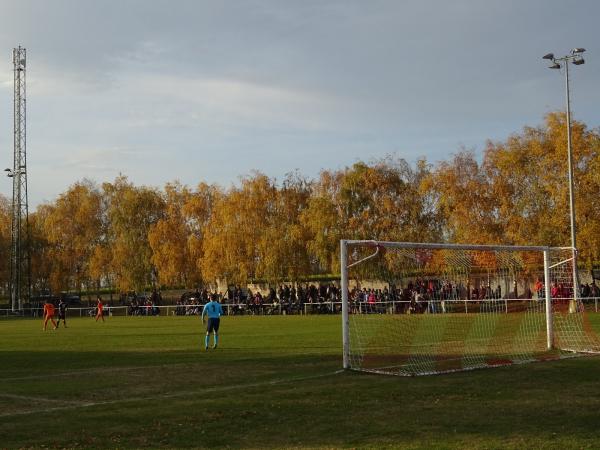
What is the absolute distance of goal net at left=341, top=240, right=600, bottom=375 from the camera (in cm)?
1895

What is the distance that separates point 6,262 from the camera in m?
73.8

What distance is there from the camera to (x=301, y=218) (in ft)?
196

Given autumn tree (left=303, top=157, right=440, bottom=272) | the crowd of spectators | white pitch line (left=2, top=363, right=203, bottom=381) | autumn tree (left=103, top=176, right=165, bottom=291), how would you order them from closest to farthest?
1. white pitch line (left=2, top=363, right=203, bottom=381)
2. the crowd of spectators
3. autumn tree (left=303, top=157, right=440, bottom=272)
4. autumn tree (left=103, top=176, right=165, bottom=291)

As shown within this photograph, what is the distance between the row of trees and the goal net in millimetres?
19000

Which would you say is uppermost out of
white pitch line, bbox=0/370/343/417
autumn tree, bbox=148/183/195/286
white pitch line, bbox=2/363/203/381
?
autumn tree, bbox=148/183/195/286

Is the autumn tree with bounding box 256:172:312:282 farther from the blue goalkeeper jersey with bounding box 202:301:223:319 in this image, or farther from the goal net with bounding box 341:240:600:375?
the blue goalkeeper jersey with bounding box 202:301:223:319

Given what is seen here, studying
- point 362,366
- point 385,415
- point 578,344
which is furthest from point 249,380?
point 578,344

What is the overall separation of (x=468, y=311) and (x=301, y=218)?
31635 millimetres

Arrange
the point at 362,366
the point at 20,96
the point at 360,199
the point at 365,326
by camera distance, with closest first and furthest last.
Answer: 1. the point at 362,366
2. the point at 365,326
3. the point at 360,199
4. the point at 20,96

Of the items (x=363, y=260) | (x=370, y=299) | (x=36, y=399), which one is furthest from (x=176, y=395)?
(x=370, y=299)

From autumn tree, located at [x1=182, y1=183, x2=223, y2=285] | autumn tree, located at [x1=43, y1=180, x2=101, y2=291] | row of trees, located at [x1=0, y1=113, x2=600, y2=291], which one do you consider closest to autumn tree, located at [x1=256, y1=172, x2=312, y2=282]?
row of trees, located at [x1=0, y1=113, x2=600, y2=291]

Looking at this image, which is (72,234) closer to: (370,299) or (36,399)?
(370,299)

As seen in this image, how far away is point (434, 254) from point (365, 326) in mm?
3965

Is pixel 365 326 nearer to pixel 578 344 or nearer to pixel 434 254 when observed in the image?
pixel 434 254
